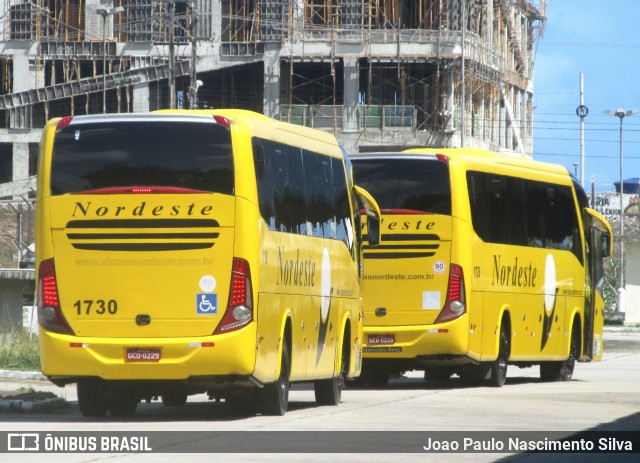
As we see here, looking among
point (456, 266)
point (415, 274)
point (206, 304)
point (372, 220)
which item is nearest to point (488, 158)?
point (456, 266)

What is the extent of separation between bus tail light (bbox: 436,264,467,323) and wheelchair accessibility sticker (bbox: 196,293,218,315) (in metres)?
8.05

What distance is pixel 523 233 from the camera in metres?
26.0

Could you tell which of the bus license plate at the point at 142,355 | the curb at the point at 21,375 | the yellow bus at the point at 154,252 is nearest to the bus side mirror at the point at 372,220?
the yellow bus at the point at 154,252

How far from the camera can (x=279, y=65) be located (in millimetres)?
79688

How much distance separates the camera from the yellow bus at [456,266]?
23453mm

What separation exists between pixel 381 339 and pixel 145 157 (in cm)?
835

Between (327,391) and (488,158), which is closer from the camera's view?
(327,391)

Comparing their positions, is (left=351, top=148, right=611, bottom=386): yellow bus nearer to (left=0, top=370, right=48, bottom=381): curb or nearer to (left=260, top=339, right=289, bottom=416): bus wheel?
(left=0, top=370, right=48, bottom=381): curb

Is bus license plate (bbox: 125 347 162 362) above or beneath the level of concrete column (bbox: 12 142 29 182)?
above

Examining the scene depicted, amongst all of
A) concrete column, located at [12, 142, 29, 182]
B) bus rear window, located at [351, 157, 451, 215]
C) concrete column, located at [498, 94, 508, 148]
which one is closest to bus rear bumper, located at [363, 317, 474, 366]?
bus rear window, located at [351, 157, 451, 215]

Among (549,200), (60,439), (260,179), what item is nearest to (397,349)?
(549,200)

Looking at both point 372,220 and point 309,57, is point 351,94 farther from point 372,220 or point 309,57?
point 372,220

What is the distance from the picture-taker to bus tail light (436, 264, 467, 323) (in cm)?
2341

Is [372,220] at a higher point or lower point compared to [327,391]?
higher
